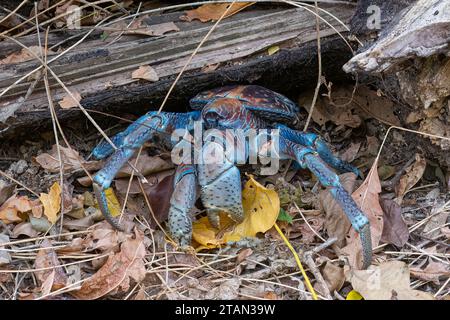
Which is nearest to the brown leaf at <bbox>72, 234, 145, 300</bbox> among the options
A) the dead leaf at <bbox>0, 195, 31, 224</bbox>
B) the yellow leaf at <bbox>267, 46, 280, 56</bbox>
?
the dead leaf at <bbox>0, 195, 31, 224</bbox>

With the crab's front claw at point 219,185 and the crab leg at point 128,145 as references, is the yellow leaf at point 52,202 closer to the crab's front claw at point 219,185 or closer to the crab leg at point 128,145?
the crab leg at point 128,145

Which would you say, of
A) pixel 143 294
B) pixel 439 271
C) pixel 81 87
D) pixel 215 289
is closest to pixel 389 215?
pixel 439 271

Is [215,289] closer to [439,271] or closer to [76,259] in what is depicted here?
[76,259]

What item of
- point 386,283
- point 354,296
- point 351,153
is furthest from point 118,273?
point 351,153

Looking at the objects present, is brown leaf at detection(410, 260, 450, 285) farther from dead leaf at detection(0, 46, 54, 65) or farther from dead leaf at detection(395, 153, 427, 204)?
dead leaf at detection(0, 46, 54, 65)

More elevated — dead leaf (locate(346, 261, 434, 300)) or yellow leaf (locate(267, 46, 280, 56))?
yellow leaf (locate(267, 46, 280, 56))
